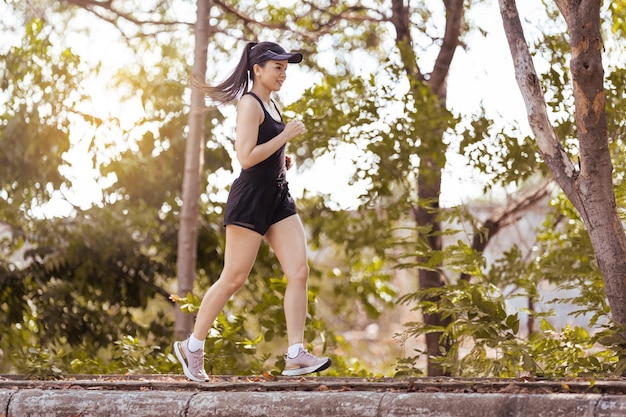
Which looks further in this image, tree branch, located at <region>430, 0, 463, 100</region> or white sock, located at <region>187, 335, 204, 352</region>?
tree branch, located at <region>430, 0, 463, 100</region>

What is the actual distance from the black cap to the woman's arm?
12.5 inches

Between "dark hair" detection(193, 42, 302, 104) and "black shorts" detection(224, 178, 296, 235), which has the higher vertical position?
"dark hair" detection(193, 42, 302, 104)

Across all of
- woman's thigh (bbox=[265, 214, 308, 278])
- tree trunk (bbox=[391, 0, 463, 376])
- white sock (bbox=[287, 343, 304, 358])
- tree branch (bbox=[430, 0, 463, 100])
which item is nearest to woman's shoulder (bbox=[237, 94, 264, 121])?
woman's thigh (bbox=[265, 214, 308, 278])

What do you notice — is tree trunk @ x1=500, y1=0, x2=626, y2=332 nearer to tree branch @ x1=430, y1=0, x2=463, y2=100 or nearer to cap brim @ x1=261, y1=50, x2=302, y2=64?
cap brim @ x1=261, y1=50, x2=302, y2=64

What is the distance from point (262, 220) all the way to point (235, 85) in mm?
780

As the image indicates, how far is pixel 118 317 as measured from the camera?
1116 cm

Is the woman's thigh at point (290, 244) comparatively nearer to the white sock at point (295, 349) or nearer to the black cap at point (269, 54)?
the white sock at point (295, 349)

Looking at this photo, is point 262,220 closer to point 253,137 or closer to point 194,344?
point 253,137

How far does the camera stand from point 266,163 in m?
4.84

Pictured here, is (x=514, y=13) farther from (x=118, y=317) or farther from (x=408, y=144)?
(x=118, y=317)

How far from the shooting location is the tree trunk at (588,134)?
16.4ft

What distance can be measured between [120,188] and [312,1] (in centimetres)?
331

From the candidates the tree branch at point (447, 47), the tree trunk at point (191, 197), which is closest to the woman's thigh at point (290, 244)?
the tree trunk at point (191, 197)

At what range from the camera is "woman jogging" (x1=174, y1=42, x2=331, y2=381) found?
15.8 ft
